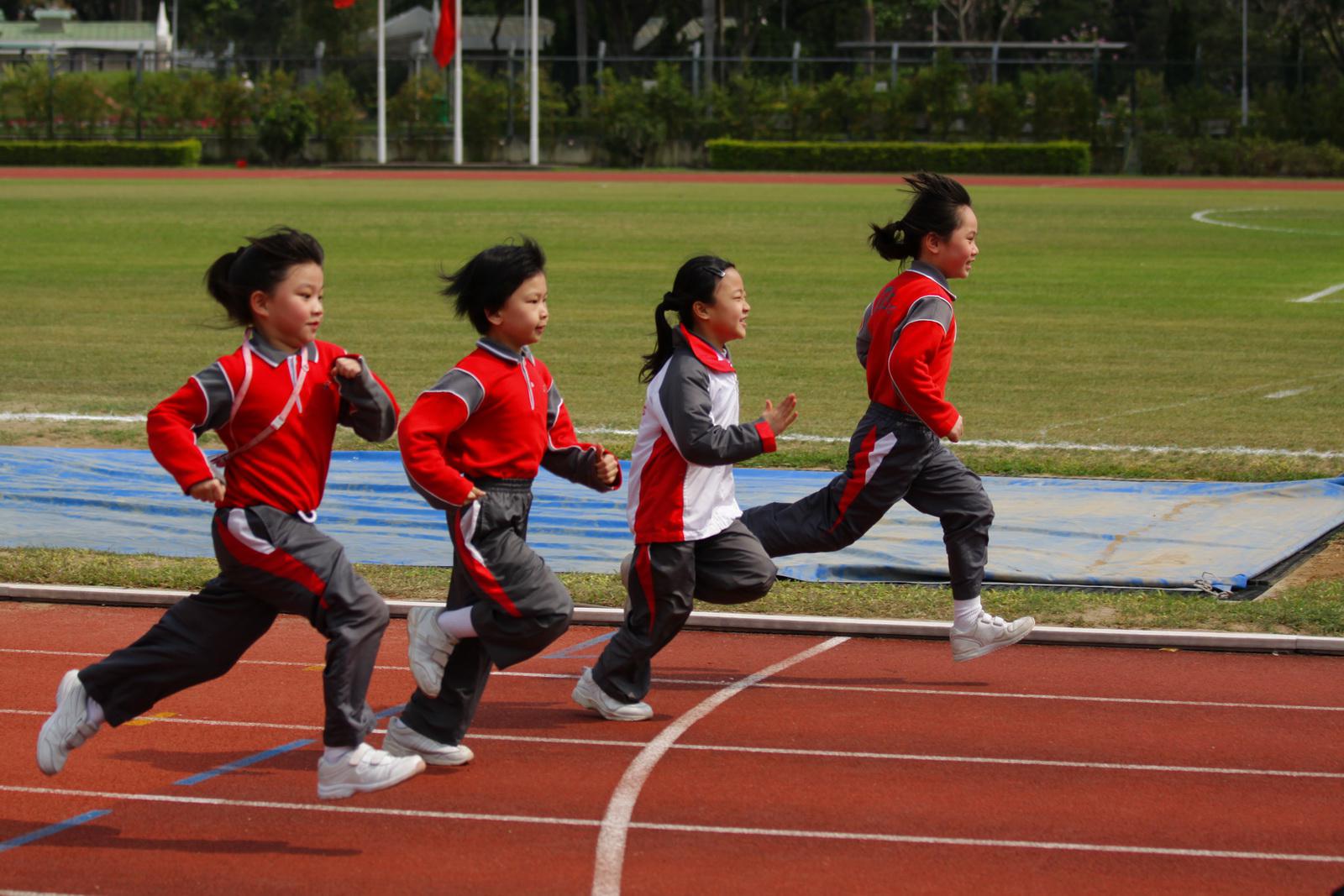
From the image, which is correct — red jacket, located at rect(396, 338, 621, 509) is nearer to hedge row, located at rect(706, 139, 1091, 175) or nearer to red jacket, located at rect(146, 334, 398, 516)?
red jacket, located at rect(146, 334, 398, 516)

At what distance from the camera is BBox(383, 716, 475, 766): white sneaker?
5242 mm

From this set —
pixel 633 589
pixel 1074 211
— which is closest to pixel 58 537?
pixel 633 589

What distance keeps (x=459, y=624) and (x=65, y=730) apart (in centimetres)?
120

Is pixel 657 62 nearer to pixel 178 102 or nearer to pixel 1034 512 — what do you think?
pixel 178 102

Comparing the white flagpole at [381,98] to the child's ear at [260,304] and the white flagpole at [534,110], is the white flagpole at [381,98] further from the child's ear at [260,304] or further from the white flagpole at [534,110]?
the child's ear at [260,304]

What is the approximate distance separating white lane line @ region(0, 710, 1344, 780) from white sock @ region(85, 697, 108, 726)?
0.82 meters

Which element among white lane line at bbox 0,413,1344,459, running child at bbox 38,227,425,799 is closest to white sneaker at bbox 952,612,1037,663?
running child at bbox 38,227,425,799

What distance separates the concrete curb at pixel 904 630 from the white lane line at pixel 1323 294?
50.1ft

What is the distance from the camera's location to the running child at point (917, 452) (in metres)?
6.35

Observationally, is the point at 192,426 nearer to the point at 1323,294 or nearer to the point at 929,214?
the point at 929,214

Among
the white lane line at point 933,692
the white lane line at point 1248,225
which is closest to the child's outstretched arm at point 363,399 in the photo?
the white lane line at point 933,692

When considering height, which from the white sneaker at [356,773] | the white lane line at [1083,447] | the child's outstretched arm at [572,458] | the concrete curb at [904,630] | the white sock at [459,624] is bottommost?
the concrete curb at [904,630]

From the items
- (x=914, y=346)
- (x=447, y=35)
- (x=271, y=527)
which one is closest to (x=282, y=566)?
(x=271, y=527)

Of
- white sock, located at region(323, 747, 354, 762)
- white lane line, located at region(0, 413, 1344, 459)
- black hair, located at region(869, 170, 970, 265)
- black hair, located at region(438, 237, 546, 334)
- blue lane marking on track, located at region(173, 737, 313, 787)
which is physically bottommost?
blue lane marking on track, located at region(173, 737, 313, 787)
